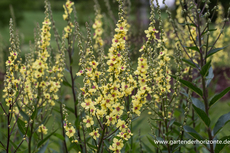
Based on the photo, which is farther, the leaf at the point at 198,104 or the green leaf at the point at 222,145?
the leaf at the point at 198,104

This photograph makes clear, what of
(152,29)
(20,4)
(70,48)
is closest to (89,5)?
(20,4)

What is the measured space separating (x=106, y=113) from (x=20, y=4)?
2051 cm

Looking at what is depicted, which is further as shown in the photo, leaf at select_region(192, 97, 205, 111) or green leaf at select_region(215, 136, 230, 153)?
leaf at select_region(192, 97, 205, 111)

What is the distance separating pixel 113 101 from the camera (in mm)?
1743

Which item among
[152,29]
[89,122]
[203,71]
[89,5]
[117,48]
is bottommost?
[89,122]

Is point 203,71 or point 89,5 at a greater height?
point 89,5

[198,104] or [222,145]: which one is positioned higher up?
[198,104]

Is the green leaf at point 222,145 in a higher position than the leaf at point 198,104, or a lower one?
lower

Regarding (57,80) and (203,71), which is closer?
(203,71)

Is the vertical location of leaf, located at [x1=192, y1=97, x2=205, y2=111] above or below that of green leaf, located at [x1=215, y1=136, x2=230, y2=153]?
above

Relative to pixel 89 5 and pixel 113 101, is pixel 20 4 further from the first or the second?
pixel 113 101

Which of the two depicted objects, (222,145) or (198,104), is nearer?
A: (222,145)

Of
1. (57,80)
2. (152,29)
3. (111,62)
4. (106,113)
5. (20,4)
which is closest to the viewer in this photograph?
(111,62)

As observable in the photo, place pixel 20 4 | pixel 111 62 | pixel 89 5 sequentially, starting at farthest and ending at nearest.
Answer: pixel 20 4 → pixel 89 5 → pixel 111 62
